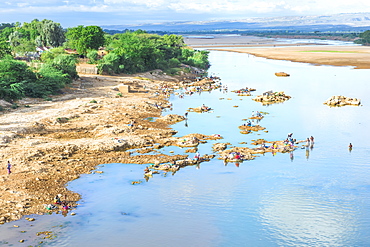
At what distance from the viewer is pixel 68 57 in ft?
261

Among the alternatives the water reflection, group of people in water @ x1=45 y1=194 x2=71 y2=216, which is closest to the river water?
the water reflection

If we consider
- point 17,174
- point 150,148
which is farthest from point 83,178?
point 150,148

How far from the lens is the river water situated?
26781mm

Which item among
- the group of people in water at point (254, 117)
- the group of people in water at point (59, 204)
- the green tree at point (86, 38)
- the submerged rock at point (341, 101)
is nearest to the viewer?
the group of people in water at point (59, 204)

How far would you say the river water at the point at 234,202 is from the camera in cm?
2678

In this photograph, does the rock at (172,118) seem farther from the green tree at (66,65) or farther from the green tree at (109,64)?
the green tree at (109,64)

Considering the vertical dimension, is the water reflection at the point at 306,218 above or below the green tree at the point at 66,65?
below

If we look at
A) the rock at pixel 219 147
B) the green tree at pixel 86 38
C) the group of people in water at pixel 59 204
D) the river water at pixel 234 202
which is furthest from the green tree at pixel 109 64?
the group of people in water at pixel 59 204

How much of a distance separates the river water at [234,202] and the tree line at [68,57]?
2728 centimetres

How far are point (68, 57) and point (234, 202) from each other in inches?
2242

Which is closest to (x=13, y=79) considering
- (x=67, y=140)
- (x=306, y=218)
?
(x=67, y=140)

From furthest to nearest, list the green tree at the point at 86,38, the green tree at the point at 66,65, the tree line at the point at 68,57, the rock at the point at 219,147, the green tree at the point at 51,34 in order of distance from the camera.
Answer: the green tree at the point at 51,34 → the green tree at the point at 86,38 → the green tree at the point at 66,65 → the tree line at the point at 68,57 → the rock at the point at 219,147

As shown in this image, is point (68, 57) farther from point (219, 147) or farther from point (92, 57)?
point (219, 147)

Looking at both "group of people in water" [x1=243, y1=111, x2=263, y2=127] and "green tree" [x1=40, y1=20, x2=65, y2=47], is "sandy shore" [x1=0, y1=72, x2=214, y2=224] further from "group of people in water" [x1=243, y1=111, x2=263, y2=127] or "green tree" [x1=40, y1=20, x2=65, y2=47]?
"green tree" [x1=40, y1=20, x2=65, y2=47]
